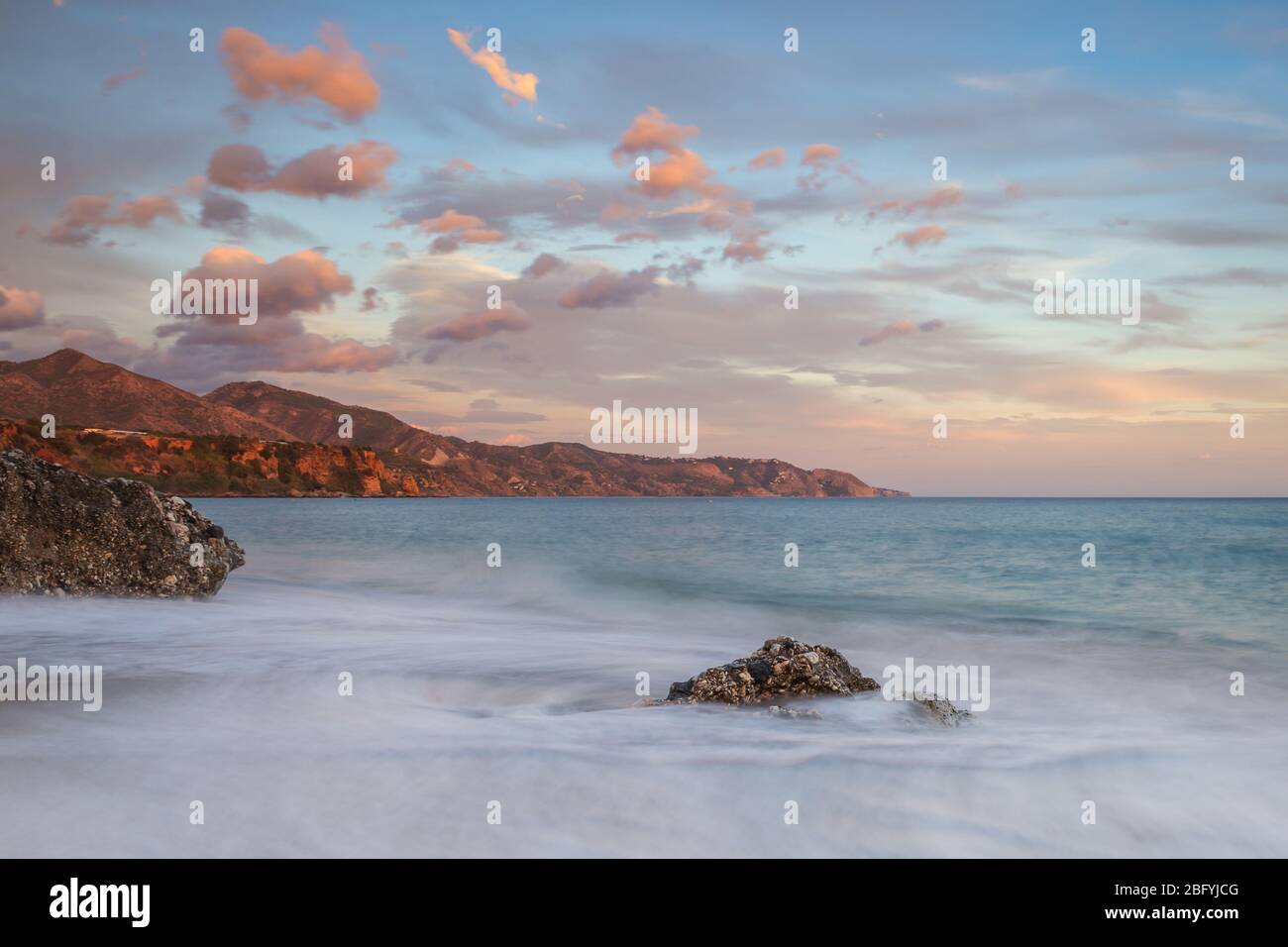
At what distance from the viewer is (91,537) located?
1347 cm

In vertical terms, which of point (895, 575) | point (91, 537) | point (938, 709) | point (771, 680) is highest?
point (91, 537)

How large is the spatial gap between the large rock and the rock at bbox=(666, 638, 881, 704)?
9849 millimetres

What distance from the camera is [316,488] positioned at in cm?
17600

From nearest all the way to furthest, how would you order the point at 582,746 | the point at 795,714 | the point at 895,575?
1. the point at 582,746
2. the point at 795,714
3. the point at 895,575

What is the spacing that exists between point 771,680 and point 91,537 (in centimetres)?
1111

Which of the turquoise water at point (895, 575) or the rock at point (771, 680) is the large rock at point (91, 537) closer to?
the rock at point (771, 680)

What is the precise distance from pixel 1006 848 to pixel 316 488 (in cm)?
18370

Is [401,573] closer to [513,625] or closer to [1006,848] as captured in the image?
[513,625]

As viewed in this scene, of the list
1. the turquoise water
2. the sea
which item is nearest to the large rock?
the sea

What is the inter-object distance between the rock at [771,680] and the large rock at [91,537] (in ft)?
32.3

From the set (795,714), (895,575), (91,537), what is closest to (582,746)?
(795,714)

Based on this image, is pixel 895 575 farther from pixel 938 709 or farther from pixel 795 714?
pixel 795 714

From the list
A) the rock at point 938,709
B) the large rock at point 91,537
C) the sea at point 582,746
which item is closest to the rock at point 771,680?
the sea at point 582,746

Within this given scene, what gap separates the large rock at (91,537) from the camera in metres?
12.7
